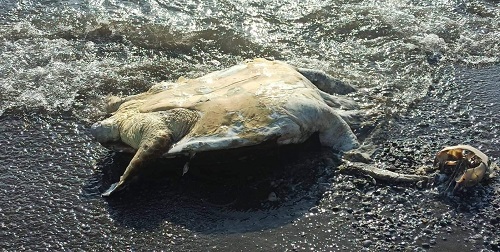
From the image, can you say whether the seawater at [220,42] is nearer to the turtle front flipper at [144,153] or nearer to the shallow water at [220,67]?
the shallow water at [220,67]

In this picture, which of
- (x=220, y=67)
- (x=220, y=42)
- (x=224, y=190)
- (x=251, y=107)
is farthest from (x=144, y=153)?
(x=220, y=42)

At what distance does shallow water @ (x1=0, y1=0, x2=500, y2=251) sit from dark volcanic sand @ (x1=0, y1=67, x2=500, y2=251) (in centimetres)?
1

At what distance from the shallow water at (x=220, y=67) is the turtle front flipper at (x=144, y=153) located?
0.15 meters

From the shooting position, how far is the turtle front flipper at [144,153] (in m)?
5.29

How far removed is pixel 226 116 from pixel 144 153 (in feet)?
2.85

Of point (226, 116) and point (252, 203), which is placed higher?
point (226, 116)

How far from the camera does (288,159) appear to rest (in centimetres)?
569

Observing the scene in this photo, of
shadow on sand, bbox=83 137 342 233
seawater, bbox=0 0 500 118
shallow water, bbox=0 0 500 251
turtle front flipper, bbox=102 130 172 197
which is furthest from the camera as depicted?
seawater, bbox=0 0 500 118

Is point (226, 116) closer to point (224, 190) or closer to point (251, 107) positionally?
point (251, 107)

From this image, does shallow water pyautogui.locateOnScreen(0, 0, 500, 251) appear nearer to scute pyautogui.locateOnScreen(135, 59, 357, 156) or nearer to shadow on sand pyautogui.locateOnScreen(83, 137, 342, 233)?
shadow on sand pyautogui.locateOnScreen(83, 137, 342, 233)

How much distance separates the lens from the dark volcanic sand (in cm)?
484

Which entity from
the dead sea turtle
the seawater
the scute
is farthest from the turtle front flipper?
the seawater

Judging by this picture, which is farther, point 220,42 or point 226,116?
point 220,42

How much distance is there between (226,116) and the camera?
17.8 ft
